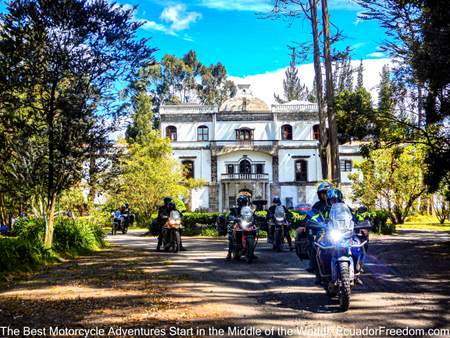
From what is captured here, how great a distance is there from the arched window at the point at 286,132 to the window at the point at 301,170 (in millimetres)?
2801

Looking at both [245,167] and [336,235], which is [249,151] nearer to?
[245,167]

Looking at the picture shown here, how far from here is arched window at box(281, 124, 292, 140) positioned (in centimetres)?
4300

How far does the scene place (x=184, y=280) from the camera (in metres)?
7.24

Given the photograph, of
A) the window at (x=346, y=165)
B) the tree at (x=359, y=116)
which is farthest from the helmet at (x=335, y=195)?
the window at (x=346, y=165)

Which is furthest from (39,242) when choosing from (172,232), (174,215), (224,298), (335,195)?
(335,195)

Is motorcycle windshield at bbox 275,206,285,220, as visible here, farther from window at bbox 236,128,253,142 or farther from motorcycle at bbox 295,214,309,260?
window at bbox 236,128,253,142

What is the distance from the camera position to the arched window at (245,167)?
42.1 metres

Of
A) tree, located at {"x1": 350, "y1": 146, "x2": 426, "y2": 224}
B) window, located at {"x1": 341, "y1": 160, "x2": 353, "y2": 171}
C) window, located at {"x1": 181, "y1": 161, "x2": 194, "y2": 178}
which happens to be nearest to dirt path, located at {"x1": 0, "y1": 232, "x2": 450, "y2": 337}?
tree, located at {"x1": 350, "y1": 146, "x2": 426, "y2": 224}

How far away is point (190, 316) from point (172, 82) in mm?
55460

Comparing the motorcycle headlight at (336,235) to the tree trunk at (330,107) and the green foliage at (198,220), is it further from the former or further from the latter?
the green foliage at (198,220)

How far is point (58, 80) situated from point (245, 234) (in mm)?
5681

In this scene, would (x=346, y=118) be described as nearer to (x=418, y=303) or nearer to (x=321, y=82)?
(x=321, y=82)

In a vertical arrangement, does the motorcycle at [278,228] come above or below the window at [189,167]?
below

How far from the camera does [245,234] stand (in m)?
9.66
